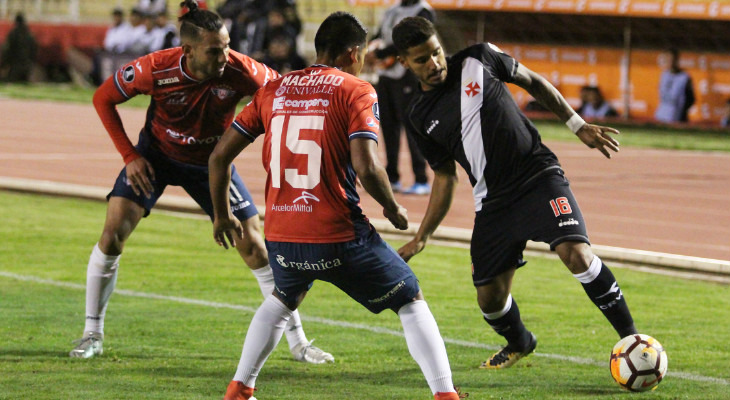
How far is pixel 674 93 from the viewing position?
25.1m

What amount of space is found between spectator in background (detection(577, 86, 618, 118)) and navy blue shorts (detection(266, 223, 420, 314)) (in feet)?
70.0

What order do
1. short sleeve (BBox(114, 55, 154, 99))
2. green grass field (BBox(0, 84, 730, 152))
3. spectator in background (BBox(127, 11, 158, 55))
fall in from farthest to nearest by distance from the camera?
spectator in background (BBox(127, 11, 158, 55))
green grass field (BBox(0, 84, 730, 152))
short sleeve (BBox(114, 55, 154, 99))

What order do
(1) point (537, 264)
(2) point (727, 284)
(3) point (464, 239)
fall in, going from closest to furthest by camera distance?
(2) point (727, 284) < (1) point (537, 264) < (3) point (464, 239)

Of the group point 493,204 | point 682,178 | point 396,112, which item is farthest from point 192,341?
point 682,178

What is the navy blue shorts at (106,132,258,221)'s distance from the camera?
7320 millimetres

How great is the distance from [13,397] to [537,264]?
5.49 m

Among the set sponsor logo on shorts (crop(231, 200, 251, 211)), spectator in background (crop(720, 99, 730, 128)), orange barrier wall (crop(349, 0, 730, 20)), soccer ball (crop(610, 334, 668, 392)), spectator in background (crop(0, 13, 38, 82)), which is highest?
sponsor logo on shorts (crop(231, 200, 251, 211))

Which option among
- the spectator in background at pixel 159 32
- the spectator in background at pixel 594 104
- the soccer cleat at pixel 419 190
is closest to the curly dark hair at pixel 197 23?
the soccer cleat at pixel 419 190

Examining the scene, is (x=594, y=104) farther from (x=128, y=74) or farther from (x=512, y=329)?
(x=128, y=74)

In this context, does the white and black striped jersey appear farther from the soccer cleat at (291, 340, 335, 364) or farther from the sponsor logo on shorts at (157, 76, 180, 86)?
the sponsor logo on shorts at (157, 76, 180, 86)

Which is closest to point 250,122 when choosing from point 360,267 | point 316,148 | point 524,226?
point 316,148

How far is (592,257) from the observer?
21.2 feet

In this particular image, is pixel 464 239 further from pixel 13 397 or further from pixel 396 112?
pixel 13 397

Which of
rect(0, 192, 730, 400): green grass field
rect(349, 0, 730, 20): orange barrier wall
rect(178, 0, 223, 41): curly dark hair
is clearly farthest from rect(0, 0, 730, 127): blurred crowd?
rect(178, 0, 223, 41): curly dark hair
